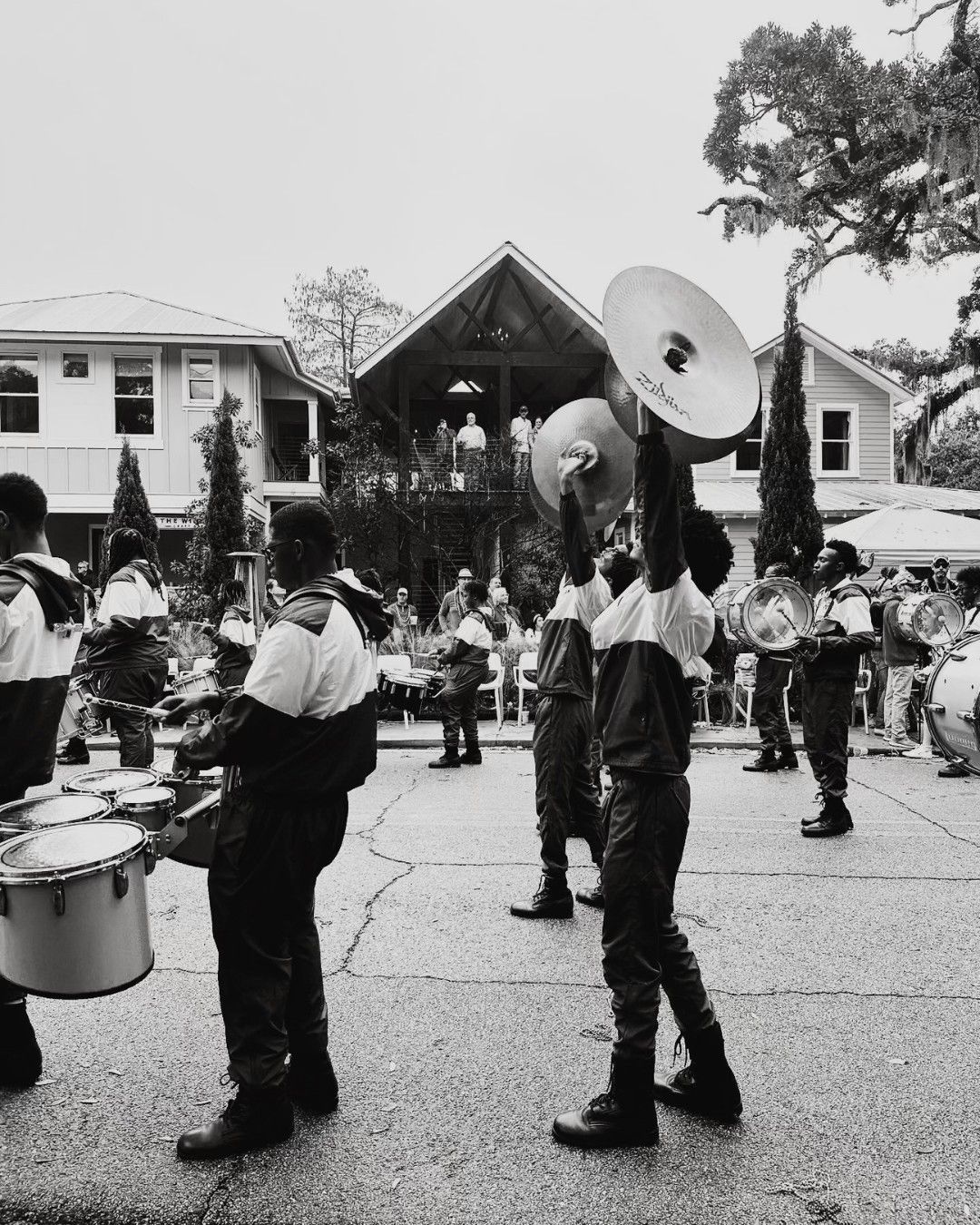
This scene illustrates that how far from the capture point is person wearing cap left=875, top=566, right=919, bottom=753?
1134 cm

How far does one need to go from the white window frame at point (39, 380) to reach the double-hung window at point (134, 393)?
1.48 metres

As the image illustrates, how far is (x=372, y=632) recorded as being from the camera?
3.15 metres

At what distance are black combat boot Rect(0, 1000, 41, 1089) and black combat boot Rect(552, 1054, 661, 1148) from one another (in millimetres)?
1812

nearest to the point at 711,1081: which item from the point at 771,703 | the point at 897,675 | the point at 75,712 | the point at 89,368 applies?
the point at 75,712

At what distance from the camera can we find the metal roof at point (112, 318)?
21.0 meters

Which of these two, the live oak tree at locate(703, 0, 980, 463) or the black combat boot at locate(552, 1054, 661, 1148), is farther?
the live oak tree at locate(703, 0, 980, 463)

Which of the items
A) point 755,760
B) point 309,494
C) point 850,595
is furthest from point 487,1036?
point 309,494

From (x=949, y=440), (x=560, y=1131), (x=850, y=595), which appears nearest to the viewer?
(x=560, y=1131)

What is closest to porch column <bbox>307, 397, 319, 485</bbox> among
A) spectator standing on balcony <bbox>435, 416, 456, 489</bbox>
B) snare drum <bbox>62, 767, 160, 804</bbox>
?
spectator standing on balcony <bbox>435, 416, 456, 489</bbox>

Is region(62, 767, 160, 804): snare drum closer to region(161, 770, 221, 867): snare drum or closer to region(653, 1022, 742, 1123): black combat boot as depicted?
region(161, 770, 221, 867): snare drum

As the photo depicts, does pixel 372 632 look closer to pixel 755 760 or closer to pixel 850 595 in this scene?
pixel 850 595

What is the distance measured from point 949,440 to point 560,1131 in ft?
176

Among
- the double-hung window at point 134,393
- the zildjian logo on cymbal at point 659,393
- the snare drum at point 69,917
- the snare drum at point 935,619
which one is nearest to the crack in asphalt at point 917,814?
the snare drum at point 935,619

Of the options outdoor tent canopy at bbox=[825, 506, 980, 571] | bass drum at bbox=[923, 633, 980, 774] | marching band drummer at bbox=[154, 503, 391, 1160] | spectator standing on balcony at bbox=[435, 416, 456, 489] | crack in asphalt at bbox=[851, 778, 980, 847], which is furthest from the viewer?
spectator standing on balcony at bbox=[435, 416, 456, 489]
